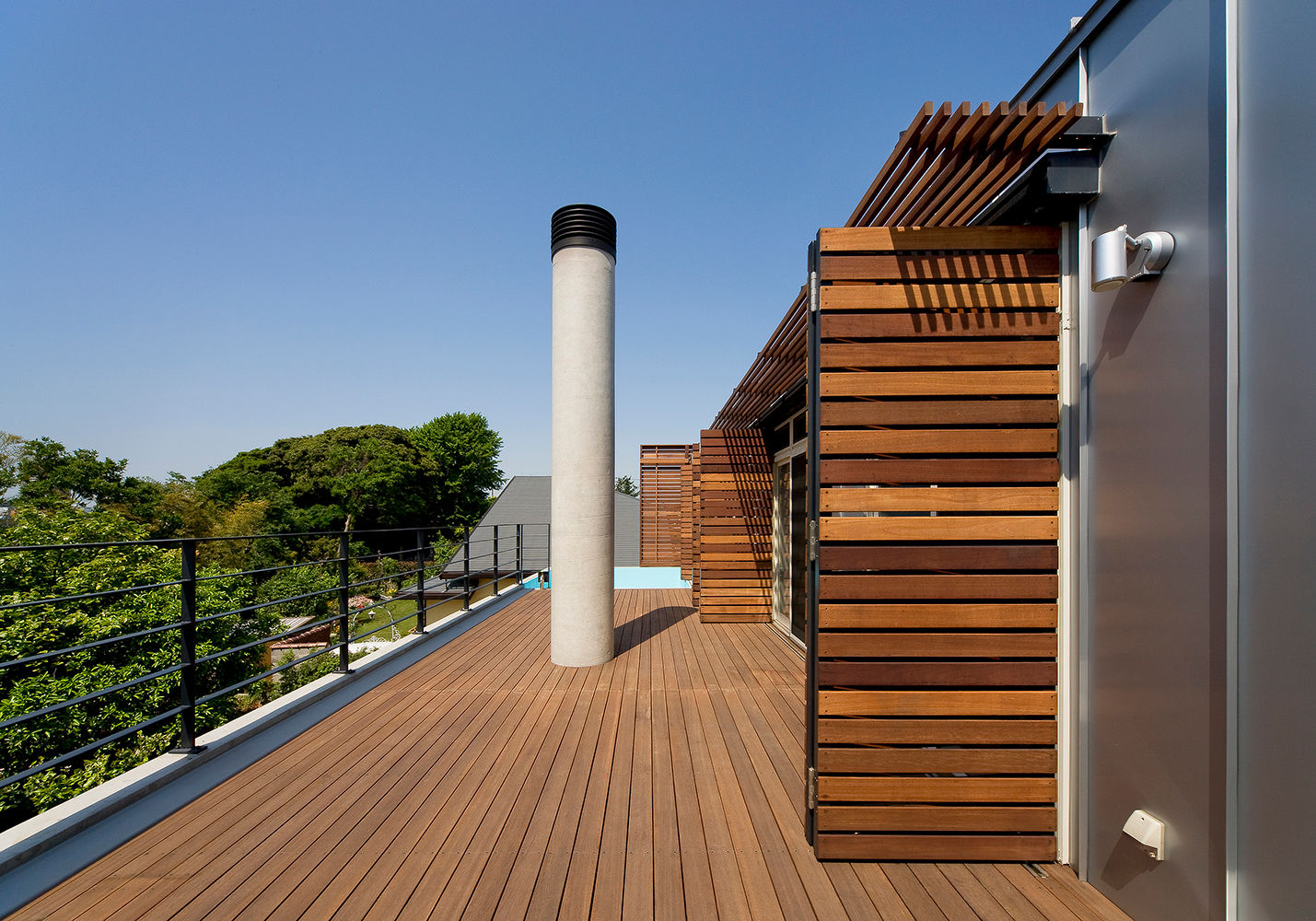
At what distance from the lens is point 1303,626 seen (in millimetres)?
1151

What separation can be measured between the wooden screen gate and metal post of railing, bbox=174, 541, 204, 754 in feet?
8.63

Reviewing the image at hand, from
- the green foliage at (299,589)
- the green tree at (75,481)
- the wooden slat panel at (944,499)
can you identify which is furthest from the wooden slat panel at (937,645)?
the green tree at (75,481)

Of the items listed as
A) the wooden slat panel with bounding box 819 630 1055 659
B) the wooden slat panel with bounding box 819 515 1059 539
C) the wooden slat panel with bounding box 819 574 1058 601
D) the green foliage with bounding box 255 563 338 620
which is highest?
the wooden slat panel with bounding box 819 515 1059 539

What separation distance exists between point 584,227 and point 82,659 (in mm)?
11242

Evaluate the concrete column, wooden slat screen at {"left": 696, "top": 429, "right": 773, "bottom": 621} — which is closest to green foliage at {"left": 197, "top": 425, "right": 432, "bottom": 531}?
wooden slat screen at {"left": 696, "top": 429, "right": 773, "bottom": 621}

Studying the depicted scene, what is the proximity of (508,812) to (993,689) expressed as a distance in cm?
187

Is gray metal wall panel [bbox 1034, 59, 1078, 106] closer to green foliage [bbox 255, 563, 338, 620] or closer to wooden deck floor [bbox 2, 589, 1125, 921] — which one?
wooden deck floor [bbox 2, 589, 1125, 921]

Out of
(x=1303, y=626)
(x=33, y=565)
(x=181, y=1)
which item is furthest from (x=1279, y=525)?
(x=33, y=565)

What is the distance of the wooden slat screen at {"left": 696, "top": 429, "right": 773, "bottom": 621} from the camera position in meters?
5.90

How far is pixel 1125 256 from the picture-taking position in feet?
5.10

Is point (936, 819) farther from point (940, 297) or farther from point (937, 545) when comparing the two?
point (940, 297)

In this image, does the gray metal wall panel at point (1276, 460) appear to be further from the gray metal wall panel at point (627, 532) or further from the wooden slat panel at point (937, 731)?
the gray metal wall panel at point (627, 532)

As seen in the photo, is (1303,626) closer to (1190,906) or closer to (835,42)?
(1190,906)

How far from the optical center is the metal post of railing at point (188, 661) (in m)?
2.37
